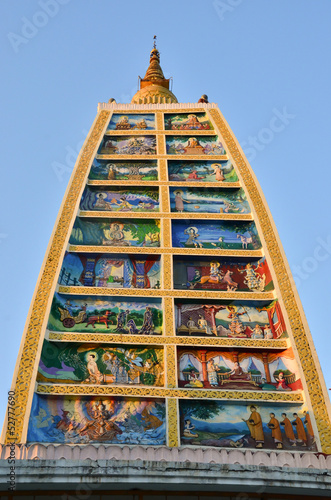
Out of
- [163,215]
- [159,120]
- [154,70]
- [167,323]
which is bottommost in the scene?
[167,323]

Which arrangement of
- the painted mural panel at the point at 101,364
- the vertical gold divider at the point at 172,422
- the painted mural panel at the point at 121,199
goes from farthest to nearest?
1. the painted mural panel at the point at 121,199
2. the painted mural panel at the point at 101,364
3. the vertical gold divider at the point at 172,422

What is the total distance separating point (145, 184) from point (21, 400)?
338 inches

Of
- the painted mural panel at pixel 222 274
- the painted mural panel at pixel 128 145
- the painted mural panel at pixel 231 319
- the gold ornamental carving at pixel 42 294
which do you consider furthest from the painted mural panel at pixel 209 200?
the painted mural panel at pixel 231 319

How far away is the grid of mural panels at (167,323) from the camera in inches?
587

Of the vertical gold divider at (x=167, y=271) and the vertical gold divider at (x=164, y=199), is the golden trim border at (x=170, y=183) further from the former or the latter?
the vertical gold divider at (x=167, y=271)

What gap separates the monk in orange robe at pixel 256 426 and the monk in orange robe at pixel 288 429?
0.49 metres

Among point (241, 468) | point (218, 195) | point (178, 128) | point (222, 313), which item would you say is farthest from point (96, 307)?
point (178, 128)

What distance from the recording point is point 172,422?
48.4 feet

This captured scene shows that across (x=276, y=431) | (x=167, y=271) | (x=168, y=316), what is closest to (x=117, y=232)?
(x=167, y=271)

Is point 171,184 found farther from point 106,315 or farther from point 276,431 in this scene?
point 276,431

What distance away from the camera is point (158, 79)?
98.1 ft

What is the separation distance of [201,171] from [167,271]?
5.23m

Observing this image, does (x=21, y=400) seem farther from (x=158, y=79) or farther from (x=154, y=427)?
(x=158, y=79)

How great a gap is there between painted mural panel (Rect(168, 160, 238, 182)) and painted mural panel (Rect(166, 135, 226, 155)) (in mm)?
729
